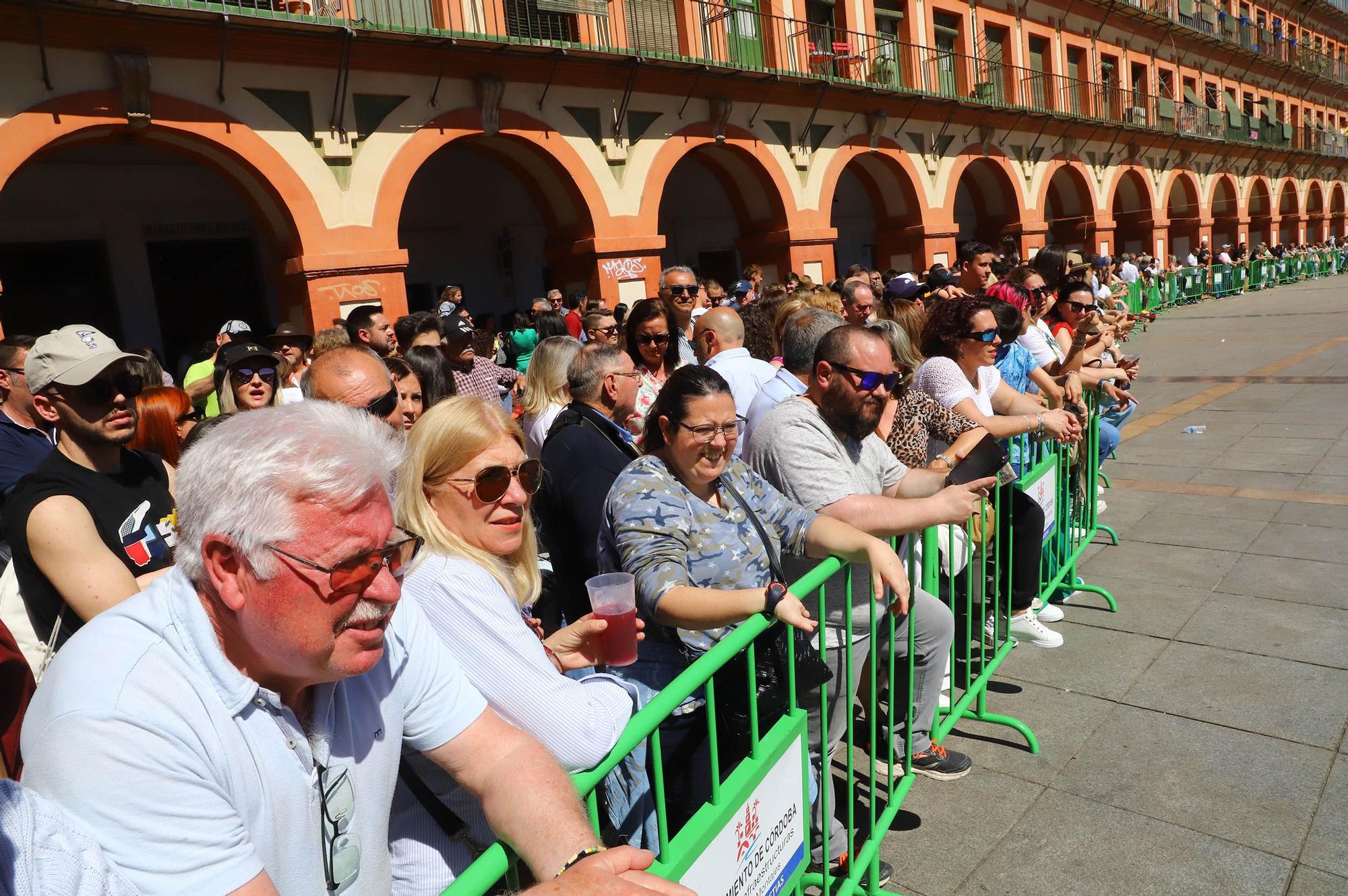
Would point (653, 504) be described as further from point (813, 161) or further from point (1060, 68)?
point (1060, 68)

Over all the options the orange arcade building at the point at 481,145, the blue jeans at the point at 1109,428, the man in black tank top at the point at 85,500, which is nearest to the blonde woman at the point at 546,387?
the man in black tank top at the point at 85,500

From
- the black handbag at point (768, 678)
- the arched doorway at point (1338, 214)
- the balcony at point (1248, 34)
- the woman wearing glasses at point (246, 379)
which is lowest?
the black handbag at point (768, 678)

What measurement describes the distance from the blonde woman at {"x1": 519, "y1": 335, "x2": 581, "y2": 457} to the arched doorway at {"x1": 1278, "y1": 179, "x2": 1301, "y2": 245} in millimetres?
44174

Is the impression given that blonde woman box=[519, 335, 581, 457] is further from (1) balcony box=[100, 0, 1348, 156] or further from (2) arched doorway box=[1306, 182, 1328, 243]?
(2) arched doorway box=[1306, 182, 1328, 243]

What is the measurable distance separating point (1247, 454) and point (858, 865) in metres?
7.17

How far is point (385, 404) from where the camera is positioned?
3.41m

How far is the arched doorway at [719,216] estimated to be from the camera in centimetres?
1577

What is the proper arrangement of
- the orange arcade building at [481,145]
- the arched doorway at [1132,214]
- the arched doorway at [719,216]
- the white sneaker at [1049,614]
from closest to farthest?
the white sneaker at [1049,614]
the orange arcade building at [481,145]
the arched doorway at [719,216]
the arched doorway at [1132,214]

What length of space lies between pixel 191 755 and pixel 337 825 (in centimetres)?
31

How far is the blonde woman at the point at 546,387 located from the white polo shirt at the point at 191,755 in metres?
2.91

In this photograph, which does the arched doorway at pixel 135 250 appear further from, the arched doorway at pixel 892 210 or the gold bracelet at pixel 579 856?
the arched doorway at pixel 892 210

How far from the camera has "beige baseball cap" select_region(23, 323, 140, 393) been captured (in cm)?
267

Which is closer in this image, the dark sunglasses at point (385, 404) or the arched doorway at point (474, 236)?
the dark sunglasses at point (385, 404)

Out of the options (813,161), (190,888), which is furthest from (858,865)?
(813,161)
